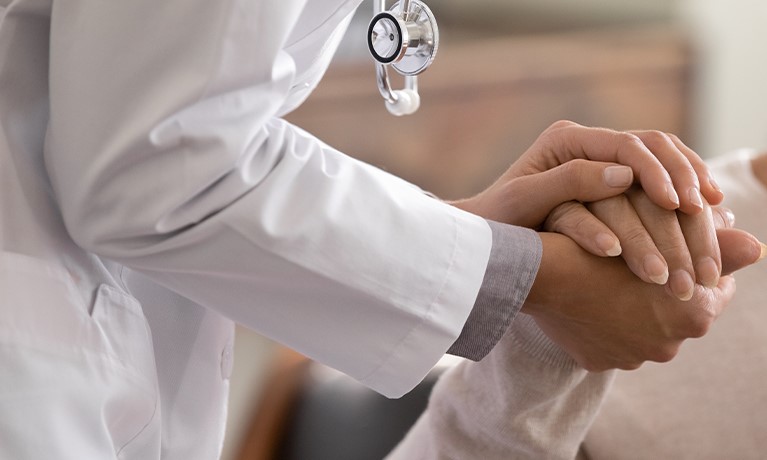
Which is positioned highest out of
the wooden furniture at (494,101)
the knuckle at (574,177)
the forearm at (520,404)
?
the knuckle at (574,177)

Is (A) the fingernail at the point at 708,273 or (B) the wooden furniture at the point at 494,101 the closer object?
(A) the fingernail at the point at 708,273

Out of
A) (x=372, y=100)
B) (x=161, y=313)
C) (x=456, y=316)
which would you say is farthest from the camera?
(x=372, y=100)

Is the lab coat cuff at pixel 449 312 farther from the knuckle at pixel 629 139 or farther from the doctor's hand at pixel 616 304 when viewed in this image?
the knuckle at pixel 629 139

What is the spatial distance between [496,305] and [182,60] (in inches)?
12.3

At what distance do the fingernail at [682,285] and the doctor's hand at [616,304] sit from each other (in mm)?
21

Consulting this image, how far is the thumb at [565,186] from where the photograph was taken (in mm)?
861

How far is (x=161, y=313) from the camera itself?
2.80ft

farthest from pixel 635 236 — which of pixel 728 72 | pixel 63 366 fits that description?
Answer: pixel 728 72

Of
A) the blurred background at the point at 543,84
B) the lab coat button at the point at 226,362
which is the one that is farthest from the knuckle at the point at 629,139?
the blurred background at the point at 543,84

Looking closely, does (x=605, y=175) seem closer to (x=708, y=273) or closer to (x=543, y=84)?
(x=708, y=273)

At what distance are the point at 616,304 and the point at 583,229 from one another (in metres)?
0.07

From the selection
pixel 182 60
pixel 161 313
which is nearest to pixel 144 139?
pixel 182 60

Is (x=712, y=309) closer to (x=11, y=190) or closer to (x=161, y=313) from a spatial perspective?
(x=161, y=313)

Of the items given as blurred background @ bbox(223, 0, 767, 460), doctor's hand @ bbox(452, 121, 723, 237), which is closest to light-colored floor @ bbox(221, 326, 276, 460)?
blurred background @ bbox(223, 0, 767, 460)
